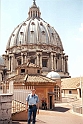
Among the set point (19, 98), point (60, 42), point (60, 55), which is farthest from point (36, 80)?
point (60, 42)

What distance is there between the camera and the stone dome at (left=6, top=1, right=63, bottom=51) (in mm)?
38625

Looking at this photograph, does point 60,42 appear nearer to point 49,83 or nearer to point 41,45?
point 41,45

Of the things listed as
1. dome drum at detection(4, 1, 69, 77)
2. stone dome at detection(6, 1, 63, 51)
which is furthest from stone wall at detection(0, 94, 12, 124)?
stone dome at detection(6, 1, 63, 51)

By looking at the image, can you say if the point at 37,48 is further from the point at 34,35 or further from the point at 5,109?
the point at 5,109

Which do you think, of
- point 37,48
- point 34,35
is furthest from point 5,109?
point 34,35

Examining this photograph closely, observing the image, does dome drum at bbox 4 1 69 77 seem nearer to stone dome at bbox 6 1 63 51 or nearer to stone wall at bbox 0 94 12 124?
stone dome at bbox 6 1 63 51

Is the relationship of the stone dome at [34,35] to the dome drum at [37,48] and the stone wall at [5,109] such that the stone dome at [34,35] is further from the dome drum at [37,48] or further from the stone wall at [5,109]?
the stone wall at [5,109]

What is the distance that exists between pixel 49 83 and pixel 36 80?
1.02 meters

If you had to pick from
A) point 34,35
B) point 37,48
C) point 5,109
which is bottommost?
point 5,109

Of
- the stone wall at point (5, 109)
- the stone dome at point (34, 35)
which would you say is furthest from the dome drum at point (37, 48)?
the stone wall at point (5, 109)

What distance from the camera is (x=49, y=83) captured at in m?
13.9

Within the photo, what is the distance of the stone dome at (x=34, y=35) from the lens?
38.6 meters

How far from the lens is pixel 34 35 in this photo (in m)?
39.7

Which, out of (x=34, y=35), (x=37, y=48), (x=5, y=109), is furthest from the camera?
(x=34, y=35)
